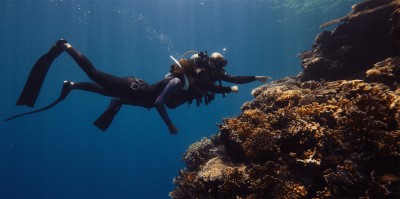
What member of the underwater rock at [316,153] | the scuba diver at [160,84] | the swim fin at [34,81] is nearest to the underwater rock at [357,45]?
the underwater rock at [316,153]

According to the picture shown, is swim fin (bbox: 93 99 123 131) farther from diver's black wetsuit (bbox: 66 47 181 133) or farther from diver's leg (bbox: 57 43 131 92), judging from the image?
diver's leg (bbox: 57 43 131 92)

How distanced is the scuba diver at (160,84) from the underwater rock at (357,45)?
332 cm

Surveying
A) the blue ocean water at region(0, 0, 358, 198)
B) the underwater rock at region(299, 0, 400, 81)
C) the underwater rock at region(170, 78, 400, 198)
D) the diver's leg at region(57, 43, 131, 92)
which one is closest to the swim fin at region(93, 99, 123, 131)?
the diver's leg at region(57, 43, 131, 92)

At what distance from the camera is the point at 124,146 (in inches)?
5266

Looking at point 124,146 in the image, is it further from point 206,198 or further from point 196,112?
point 206,198

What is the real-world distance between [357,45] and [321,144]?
5954 millimetres

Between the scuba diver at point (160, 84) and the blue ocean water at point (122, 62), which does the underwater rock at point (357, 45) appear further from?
the blue ocean water at point (122, 62)

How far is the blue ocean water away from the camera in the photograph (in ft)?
138

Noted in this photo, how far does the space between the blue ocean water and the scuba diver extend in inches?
1312

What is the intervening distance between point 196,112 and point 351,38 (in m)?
104

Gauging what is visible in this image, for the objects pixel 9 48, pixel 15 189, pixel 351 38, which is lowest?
pixel 15 189

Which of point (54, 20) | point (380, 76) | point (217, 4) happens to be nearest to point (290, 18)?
point (217, 4)

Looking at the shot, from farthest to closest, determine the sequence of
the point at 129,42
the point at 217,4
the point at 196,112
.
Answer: the point at 196,112 → the point at 129,42 → the point at 217,4

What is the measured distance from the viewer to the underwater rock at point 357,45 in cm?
891
